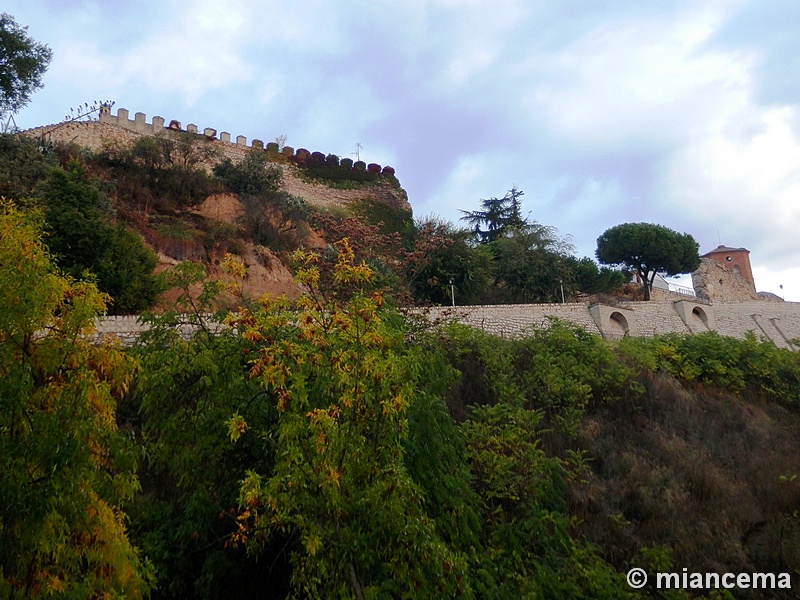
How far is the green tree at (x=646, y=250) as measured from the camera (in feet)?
113

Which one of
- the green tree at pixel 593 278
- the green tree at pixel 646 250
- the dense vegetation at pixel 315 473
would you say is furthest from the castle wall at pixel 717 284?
the dense vegetation at pixel 315 473

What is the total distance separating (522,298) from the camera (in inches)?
1009

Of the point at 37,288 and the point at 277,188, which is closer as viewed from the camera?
the point at 37,288

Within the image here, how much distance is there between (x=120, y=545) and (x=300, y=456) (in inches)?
58.3

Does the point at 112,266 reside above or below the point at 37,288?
above

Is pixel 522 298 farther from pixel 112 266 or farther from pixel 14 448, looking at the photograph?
pixel 14 448

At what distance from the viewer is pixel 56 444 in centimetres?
486

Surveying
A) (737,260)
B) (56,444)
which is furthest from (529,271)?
(737,260)

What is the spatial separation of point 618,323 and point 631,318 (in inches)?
21.6

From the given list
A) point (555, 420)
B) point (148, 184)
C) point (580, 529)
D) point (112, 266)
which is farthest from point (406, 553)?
point (148, 184)

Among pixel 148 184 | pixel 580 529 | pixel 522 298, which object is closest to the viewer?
pixel 580 529

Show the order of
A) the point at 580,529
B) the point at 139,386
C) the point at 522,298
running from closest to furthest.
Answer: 1. the point at 139,386
2. the point at 580,529
3. the point at 522,298

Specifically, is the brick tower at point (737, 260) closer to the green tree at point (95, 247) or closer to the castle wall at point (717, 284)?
the castle wall at point (717, 284)

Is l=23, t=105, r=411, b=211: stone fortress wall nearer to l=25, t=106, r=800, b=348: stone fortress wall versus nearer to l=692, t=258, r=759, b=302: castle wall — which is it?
l=25, t=106, r=800, b=348: stone fortress wall
